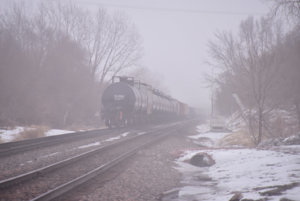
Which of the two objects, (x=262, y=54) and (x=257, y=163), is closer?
(x=257, y=163)

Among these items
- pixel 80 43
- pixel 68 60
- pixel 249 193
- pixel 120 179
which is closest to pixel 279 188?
pixel 249 193

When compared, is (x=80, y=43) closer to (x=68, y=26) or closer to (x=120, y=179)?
(x=68, y=26)

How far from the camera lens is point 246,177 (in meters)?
5.19

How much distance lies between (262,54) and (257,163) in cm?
628

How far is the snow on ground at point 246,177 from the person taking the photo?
409 centimetres

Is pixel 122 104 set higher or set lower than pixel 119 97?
lower

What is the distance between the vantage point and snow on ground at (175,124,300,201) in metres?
4.09

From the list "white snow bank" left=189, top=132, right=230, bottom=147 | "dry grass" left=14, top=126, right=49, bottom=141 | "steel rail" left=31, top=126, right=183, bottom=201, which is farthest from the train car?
"steel rail" left=31, top=126, right=183, bottom=201

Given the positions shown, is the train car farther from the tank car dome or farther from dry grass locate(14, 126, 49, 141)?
dry grass locate(14, 126, 49, 141)

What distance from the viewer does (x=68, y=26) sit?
2897 centimetres

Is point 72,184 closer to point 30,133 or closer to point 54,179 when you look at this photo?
point 54,179

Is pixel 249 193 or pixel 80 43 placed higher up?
pixel 80 43

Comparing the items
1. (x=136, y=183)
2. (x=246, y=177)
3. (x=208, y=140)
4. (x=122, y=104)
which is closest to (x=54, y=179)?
(x=136, y=183)

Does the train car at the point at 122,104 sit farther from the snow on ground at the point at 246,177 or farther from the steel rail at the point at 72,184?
the snow on ground at the point at 246,177
